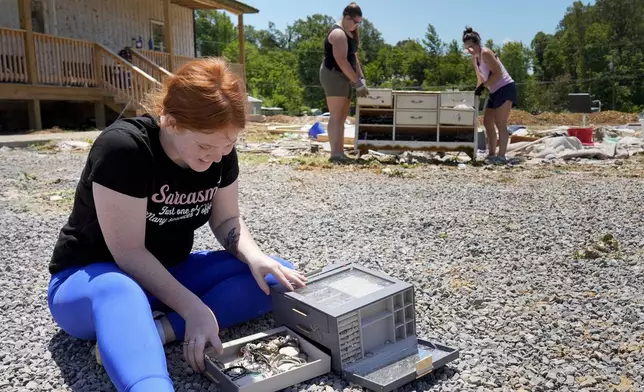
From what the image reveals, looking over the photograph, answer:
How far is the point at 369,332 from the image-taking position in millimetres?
2021

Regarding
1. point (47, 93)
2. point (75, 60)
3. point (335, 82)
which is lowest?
point (47, 93)

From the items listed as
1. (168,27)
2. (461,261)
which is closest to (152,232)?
(461,261)

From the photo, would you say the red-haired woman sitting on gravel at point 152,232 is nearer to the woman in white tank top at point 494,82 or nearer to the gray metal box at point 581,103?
the woman in white tank top at point 494,82

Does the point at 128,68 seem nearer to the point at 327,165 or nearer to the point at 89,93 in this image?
the point at 89,93

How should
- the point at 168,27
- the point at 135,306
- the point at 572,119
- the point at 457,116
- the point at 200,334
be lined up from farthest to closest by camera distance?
1. the point at 572,119
2. the point at 168,27
3. the point at 457,116
4. the point at 200,334
5. the point at 135,306

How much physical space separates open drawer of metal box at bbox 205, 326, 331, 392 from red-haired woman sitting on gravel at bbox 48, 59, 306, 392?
0.09m

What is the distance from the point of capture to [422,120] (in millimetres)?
7973

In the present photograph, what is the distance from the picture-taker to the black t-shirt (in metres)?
1.90

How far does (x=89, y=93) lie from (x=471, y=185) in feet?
32.2

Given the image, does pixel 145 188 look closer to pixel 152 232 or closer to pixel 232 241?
pixel 152 232

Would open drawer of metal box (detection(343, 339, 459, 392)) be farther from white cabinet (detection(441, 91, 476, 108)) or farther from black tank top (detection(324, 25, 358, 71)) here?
white cabinet (detection(441, 91, 476, 108))

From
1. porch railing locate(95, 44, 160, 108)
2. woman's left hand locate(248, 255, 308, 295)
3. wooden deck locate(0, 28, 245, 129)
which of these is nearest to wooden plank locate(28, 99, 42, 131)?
wooden deck locate(0, 28, 245, 129)

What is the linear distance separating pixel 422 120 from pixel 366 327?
6.28m

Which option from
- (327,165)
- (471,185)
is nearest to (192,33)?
(327,165)
